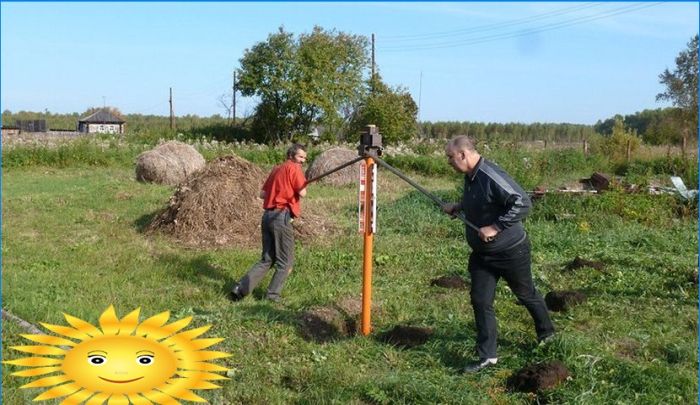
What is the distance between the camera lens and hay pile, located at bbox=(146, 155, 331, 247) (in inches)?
416

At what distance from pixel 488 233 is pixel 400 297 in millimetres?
2422

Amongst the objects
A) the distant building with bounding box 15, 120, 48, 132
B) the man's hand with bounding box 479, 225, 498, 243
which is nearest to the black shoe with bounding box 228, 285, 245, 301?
the man's hand with bounding box 479, 225, 498, 243

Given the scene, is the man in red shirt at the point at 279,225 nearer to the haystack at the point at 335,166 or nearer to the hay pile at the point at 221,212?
the hay pile at the point at 221,212

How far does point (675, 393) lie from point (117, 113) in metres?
53.2

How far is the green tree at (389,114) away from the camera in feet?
116

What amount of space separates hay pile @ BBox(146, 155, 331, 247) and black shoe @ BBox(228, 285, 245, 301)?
2.98 m

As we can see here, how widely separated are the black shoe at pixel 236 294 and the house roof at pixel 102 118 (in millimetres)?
46224

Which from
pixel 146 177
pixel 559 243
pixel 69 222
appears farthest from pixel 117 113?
pixel 559 243

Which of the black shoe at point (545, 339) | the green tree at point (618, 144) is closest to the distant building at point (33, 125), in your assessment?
the green tree at point (618, 144)

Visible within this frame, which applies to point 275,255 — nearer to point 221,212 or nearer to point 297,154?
point 297,154

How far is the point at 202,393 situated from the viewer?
16.0 ft

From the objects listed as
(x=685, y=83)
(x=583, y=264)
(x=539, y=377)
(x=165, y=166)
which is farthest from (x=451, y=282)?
(x=685, y=83)

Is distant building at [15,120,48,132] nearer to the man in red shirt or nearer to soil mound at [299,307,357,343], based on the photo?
the man in red shirt

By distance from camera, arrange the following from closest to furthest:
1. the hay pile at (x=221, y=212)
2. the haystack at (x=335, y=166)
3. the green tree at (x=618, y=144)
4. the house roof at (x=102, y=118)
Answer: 1. the hay pile at (x=221, y=212)
2. the haystack at (x=335, y=166)
3. the green tree at (x=618, y=144)
4. the house roof at (x=102, y=118)
